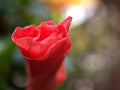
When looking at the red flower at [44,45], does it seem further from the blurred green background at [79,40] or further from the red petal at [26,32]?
the blurred green background at [79,40]

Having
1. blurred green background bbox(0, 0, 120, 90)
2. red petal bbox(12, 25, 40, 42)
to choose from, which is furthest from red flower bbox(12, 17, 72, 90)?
blurred green background bbox(0, 0, 120, 90)

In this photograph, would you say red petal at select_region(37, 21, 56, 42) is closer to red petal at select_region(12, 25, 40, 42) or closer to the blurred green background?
red petal at select_region(12, 25, 40, 42)

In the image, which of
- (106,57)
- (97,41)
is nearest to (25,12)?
(97,41)

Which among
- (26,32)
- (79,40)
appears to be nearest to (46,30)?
(26,32)

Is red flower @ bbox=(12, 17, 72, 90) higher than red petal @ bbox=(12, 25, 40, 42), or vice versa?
red petal @ bbox=(12, 25, 40, 42)

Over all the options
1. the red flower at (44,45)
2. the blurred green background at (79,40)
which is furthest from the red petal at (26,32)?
the blurred green background at (79,40)

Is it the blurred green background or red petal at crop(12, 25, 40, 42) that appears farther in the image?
the blurred green background
